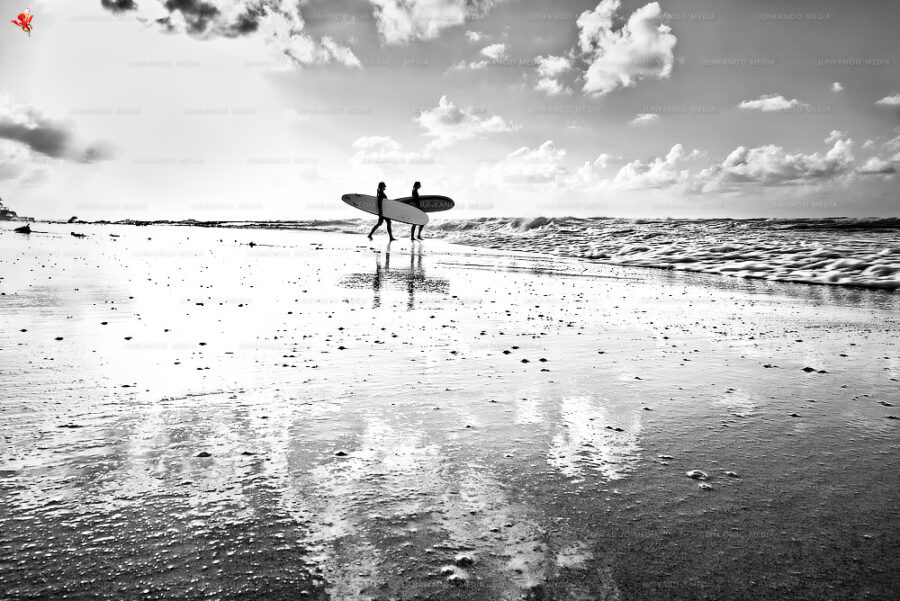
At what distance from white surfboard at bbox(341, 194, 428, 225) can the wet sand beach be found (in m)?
20.9

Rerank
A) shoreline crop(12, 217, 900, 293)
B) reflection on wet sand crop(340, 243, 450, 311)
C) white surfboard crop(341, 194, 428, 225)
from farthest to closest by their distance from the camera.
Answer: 1. white surfboard crop(341, 194, 428, 225)
2. shoreline crop(12, 217, 900, 293)
3. reflection on wet sand crop(340, 243, 450, 311)

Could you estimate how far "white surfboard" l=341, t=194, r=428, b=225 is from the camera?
2522 cm

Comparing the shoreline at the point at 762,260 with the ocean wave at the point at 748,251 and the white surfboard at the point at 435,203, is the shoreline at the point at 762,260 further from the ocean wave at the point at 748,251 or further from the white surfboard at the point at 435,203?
the white surfboard at the point at 435,203

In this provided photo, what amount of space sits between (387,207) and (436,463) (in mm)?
23924

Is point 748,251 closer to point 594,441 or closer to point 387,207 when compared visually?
point 387,207

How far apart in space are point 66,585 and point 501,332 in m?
3.95

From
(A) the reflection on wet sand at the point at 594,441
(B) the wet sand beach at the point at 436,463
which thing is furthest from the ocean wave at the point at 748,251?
(A) the reflection on wet sand at the point at 594,441

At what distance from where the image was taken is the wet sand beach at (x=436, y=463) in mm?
1403

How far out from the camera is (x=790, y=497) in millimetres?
1868

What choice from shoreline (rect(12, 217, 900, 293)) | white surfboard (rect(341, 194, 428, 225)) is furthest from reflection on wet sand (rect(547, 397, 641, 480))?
white surfboard (rect(341, 194, 428, 225))

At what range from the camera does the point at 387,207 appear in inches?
991

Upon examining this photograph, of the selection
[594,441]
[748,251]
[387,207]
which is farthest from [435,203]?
[594,441]

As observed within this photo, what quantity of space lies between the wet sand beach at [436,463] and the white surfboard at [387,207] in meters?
20.9

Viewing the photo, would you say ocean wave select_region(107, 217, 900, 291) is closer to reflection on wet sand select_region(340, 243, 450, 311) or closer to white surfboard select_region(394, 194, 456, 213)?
white surfboard select_region(394, 194, 456, 213)
